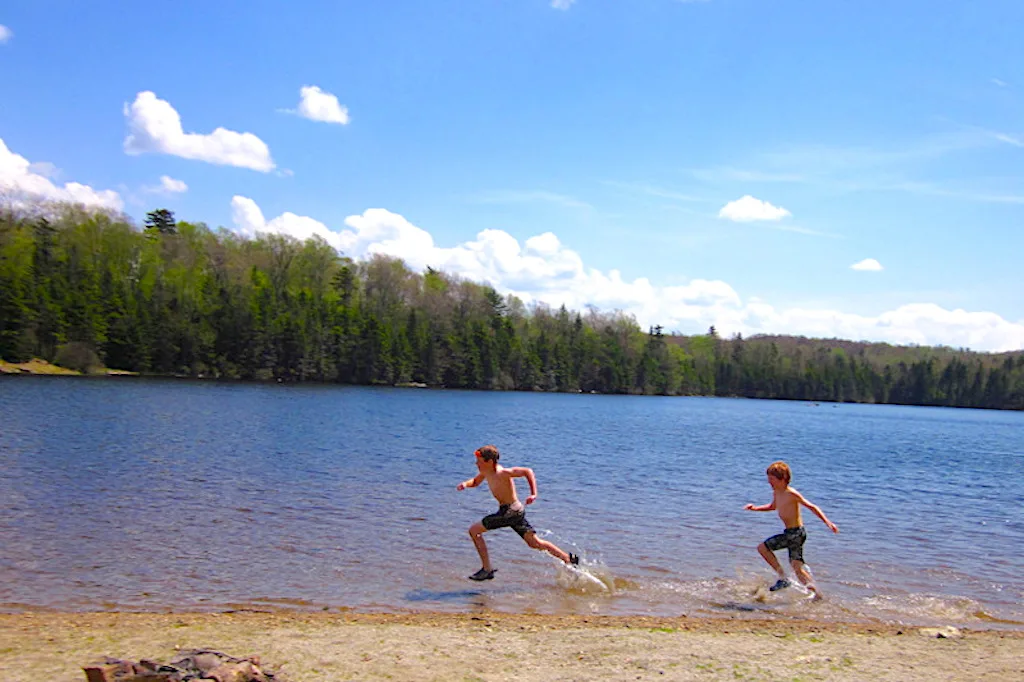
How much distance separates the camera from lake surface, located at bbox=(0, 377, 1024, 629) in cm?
1152

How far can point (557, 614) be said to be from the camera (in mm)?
10695

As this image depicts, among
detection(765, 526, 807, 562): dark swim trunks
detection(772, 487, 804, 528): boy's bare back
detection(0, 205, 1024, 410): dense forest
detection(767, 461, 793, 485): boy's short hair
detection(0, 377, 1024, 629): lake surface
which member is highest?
detection(0, 205, 1024, 410): dense forest

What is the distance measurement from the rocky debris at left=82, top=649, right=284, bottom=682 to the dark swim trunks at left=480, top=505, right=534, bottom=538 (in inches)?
220

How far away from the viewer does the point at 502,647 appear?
8.36 metres

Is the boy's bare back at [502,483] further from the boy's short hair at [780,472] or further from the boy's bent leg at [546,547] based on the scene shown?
the boy's short hair at [780,472]

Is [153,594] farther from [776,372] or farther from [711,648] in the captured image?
[776,372]

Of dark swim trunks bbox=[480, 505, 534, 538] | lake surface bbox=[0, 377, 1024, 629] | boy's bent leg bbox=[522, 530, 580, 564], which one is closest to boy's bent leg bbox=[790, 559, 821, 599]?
lake surface bbox=[0, 377, 1024, 629]

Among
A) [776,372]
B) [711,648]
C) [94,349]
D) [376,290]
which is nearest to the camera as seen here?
[711,648]

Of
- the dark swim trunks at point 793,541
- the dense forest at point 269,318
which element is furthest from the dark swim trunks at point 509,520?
the dense forest at point 269,318

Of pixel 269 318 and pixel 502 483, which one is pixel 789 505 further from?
pixel 269 318

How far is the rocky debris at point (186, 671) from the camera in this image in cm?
605

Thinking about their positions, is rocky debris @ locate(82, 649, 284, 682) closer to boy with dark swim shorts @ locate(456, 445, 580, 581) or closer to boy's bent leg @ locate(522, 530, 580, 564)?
boy with dark swim shorts @ locate(456, 445, 580, 581)

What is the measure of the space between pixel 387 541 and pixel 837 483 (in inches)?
816

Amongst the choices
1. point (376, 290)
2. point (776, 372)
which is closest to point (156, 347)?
point (376, 290)
